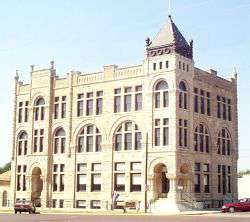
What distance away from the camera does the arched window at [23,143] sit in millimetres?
76250

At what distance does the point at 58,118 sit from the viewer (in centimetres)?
7312

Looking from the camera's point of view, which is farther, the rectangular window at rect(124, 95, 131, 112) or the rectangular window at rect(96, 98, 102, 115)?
the rectangular window at rect(96, 98, 102, 115)

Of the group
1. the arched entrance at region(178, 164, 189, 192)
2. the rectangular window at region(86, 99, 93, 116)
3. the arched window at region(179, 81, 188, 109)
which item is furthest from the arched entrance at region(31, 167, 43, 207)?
the arched window at region(179, 81, 188, 109)

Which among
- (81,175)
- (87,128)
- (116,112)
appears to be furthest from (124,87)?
(81,175)

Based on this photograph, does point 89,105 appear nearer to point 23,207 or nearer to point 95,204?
point 95,204

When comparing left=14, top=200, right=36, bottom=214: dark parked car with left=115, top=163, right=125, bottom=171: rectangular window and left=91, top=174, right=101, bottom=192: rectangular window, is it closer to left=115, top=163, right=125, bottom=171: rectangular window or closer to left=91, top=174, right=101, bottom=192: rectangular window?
left=91, top=174, right=101, bottom=192: rectangular window

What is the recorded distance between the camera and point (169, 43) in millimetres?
63531

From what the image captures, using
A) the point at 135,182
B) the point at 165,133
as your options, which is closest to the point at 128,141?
the point at 135,182

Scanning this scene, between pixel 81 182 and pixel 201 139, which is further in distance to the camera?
pixel 81 182

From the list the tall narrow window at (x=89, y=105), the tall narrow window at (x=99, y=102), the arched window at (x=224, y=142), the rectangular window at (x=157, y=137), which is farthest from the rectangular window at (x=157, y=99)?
the arched window at (x=224, y=142)

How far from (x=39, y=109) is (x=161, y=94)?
20.3 meters

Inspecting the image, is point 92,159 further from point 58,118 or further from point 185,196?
point 185,196

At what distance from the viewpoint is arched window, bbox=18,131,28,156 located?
76.2 m

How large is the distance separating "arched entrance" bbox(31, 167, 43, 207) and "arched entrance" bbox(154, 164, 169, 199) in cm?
1873
